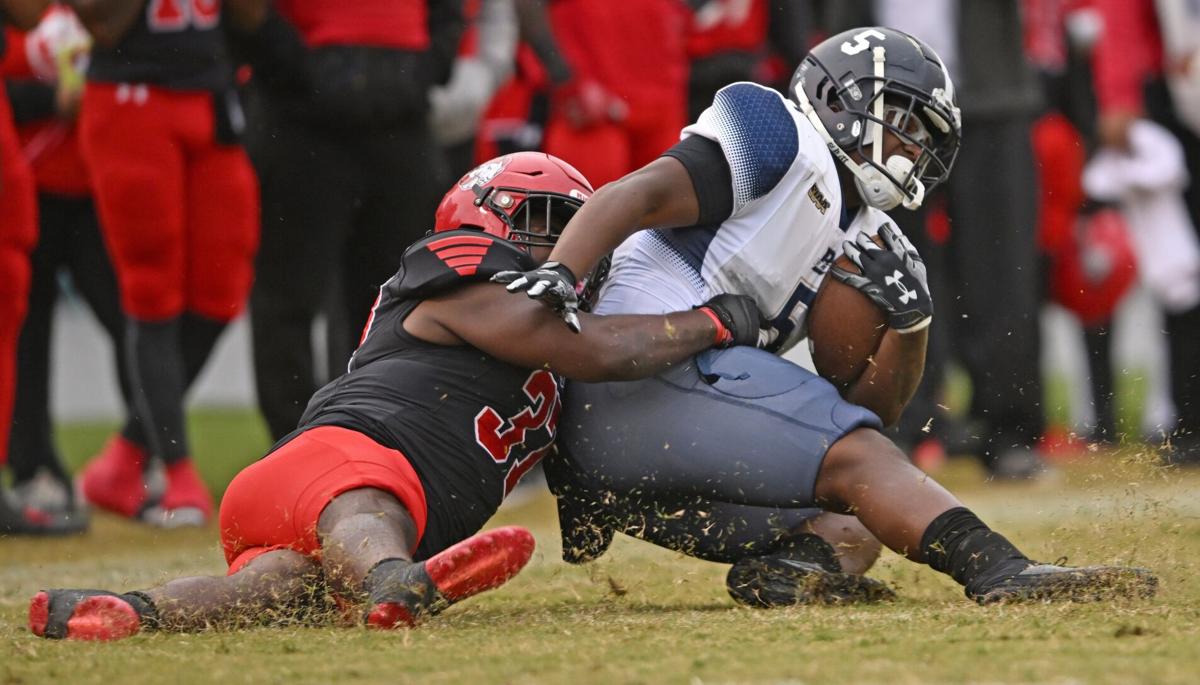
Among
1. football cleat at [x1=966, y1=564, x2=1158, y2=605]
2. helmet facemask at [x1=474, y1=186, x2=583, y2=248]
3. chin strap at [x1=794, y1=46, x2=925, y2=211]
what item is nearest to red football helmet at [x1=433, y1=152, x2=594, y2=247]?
helmet facemask at [x1=474, y1=186, x2=583, y2=248]

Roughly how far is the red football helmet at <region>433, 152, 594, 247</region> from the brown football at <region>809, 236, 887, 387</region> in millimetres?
663

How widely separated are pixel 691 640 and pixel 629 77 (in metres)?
5.38

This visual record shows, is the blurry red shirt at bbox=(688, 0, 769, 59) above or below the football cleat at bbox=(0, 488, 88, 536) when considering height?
above

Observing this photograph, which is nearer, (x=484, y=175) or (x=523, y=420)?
(x=523, y=420)

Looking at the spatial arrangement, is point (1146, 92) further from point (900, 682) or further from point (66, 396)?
point (66, 396)

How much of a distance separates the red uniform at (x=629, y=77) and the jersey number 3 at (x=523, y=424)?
4182 millimetres

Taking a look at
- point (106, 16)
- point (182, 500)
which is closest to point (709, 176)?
point (106, 16)

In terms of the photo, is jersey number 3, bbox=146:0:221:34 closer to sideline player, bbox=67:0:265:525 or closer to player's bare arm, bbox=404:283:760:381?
sideline player, bbox=67:0:265:525

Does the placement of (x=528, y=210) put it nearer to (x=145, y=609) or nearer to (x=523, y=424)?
(x=523, y=424)

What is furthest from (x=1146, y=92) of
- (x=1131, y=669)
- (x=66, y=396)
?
(x=66, y=396)

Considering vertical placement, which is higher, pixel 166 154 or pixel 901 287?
pixel 901 287

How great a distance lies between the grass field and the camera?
11.3 ft

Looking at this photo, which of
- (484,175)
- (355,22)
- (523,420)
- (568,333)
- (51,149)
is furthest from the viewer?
(51,149)

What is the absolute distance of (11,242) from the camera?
7.05m
